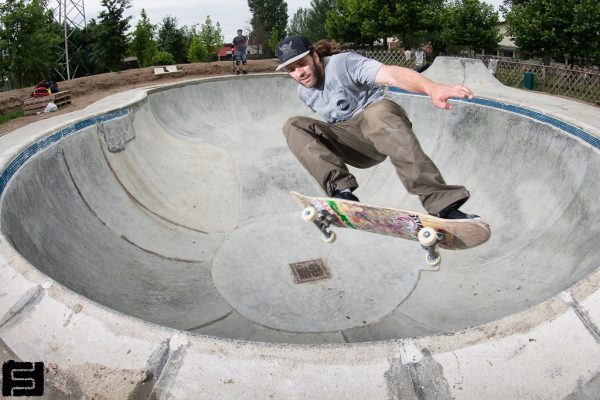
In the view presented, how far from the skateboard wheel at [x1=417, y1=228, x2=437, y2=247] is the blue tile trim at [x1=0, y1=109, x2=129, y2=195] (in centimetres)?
479

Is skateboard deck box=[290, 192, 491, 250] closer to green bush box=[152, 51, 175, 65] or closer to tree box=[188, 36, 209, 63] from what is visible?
green bush box=[152, 51, 175, 65]

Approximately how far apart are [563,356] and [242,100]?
502 inches

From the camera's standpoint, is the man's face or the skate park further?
the man's face

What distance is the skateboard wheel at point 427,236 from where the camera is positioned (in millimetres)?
4125

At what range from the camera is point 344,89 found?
4562 millimetres

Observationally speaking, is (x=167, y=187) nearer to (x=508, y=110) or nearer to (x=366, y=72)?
(x=366, y=72)

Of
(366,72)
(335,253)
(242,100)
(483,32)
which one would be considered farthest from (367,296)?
(483,32)

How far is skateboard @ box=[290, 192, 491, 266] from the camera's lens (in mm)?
4039

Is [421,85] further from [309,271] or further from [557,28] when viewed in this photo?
[557,28]

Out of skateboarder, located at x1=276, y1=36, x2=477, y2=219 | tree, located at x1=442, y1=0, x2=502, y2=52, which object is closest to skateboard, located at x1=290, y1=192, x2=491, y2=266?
skateboarder, located at x1=276, y1=36, x2=477, y2=219

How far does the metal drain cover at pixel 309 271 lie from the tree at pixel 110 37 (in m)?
42.4

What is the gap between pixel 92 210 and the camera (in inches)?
276

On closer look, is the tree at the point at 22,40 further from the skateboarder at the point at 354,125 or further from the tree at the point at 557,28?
the skateboarder at the point at 354,125

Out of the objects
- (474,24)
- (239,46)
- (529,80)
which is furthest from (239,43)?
(474,24)
